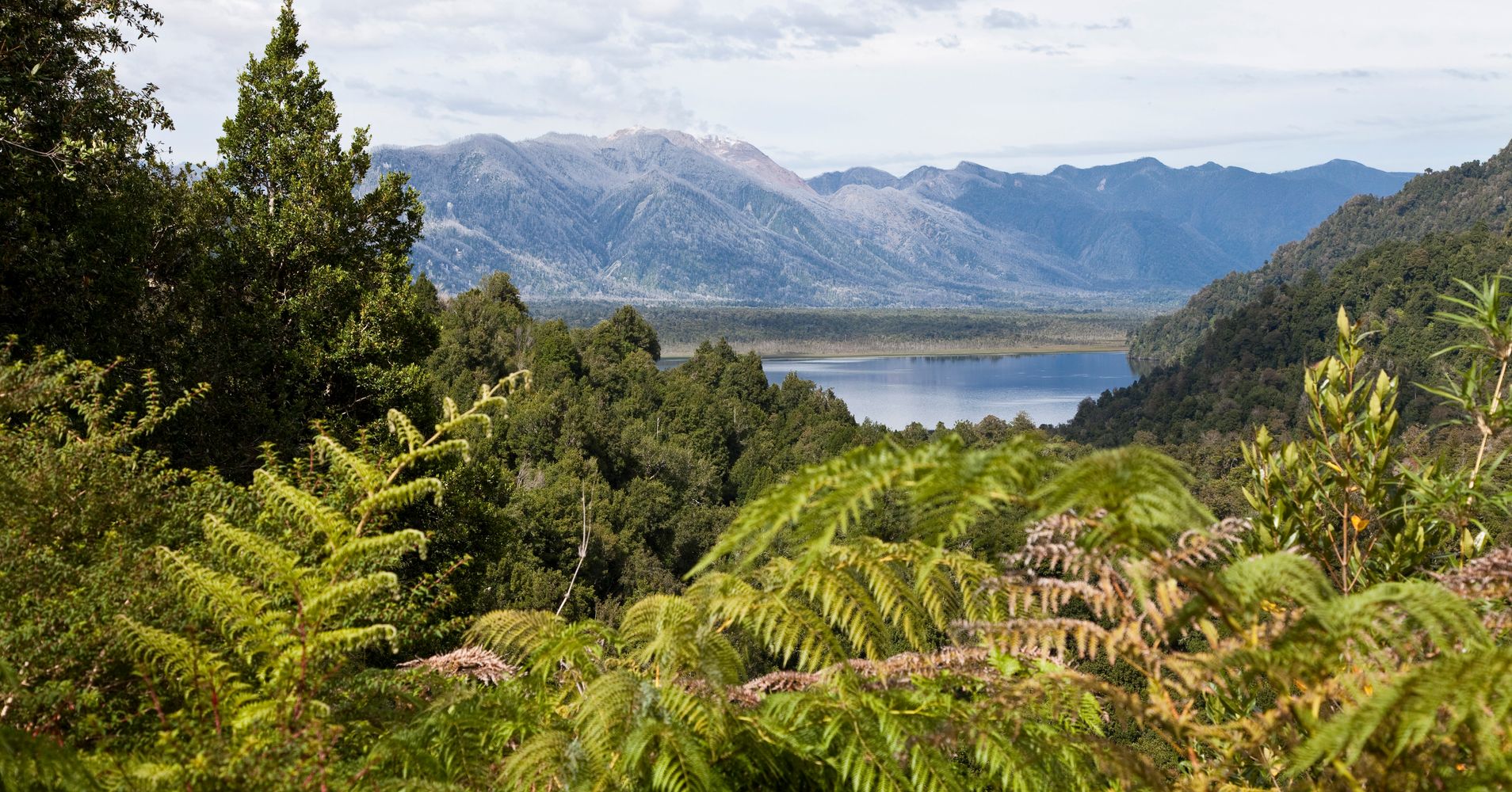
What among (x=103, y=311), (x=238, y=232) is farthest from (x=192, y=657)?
(x=238, y=232)

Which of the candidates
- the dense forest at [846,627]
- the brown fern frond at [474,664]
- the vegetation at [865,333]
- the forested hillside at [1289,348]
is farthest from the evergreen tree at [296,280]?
the vegetation at [865,333]

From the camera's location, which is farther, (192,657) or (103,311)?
(103,311)

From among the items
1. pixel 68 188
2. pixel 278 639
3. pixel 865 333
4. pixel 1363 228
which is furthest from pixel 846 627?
pixel 865 333

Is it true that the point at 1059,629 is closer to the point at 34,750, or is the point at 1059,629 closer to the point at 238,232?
the point at 34,750

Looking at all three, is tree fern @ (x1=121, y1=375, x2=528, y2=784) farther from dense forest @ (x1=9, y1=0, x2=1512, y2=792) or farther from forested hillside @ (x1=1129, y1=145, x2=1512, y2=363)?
forested hillside @ (x1=1129, y1=145, x2=1512, y2=363)

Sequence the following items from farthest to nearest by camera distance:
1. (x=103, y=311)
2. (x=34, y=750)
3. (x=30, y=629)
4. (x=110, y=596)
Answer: (x=103, y=311), (x=110, y=596), (x=30, y=629), (x=34, y=750)

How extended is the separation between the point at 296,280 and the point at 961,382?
12066cm

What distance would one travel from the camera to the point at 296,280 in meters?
11.4

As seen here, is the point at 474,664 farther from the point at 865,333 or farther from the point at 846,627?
the point at 865,333

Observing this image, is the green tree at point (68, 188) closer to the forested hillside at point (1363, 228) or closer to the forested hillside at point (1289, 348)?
the forested hillside at point (1289, 348)

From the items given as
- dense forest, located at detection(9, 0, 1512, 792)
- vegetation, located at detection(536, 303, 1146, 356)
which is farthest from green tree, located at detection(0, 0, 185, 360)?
vegetation, located at detection(536, 303, 1146, 356)

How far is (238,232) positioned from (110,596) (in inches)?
373

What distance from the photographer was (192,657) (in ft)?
7.27

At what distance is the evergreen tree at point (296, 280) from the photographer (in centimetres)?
1037
